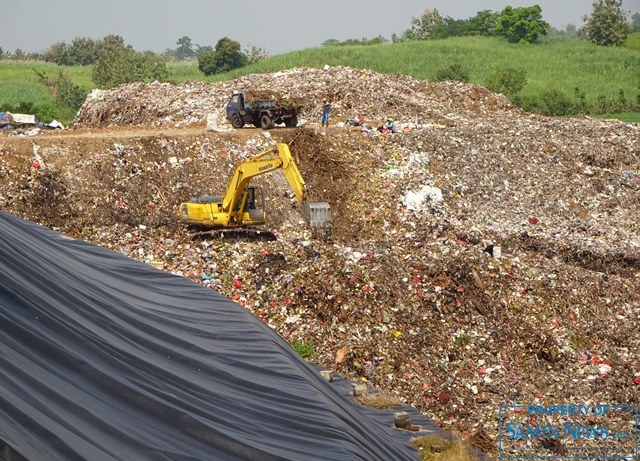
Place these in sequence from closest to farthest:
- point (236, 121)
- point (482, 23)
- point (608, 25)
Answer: point (236, 121) → point (608, 25) → point (482, 23)

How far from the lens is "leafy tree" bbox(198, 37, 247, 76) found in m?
41.2

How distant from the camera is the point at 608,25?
5181 cm

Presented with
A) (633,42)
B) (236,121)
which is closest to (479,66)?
(633,42)

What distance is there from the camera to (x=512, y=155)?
19312 mm

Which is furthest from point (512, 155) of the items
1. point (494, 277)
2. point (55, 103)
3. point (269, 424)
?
point (55, 103)

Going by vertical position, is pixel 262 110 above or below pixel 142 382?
above

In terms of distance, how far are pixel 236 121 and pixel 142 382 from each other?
53.0 feet

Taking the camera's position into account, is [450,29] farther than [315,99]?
Yes

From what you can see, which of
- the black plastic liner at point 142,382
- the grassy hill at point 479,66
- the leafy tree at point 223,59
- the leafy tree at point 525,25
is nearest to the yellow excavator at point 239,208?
the black plastic liner at point 142,382

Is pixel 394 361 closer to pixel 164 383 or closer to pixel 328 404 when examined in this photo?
pixel 328 404

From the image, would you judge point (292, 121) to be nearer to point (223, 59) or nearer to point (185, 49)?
point (223, 59)

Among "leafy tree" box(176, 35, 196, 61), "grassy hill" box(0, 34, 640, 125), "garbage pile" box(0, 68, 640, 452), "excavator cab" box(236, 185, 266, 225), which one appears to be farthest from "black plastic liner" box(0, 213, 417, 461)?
"leafy tree" box(176, 35, 196, 61)

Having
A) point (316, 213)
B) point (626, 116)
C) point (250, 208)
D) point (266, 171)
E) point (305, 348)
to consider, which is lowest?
point (305, 348)

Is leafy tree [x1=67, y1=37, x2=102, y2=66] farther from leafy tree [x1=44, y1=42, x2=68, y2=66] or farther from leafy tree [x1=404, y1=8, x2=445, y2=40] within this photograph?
leafy tree [x1=404, y1=8, x2=445, y2=40]
